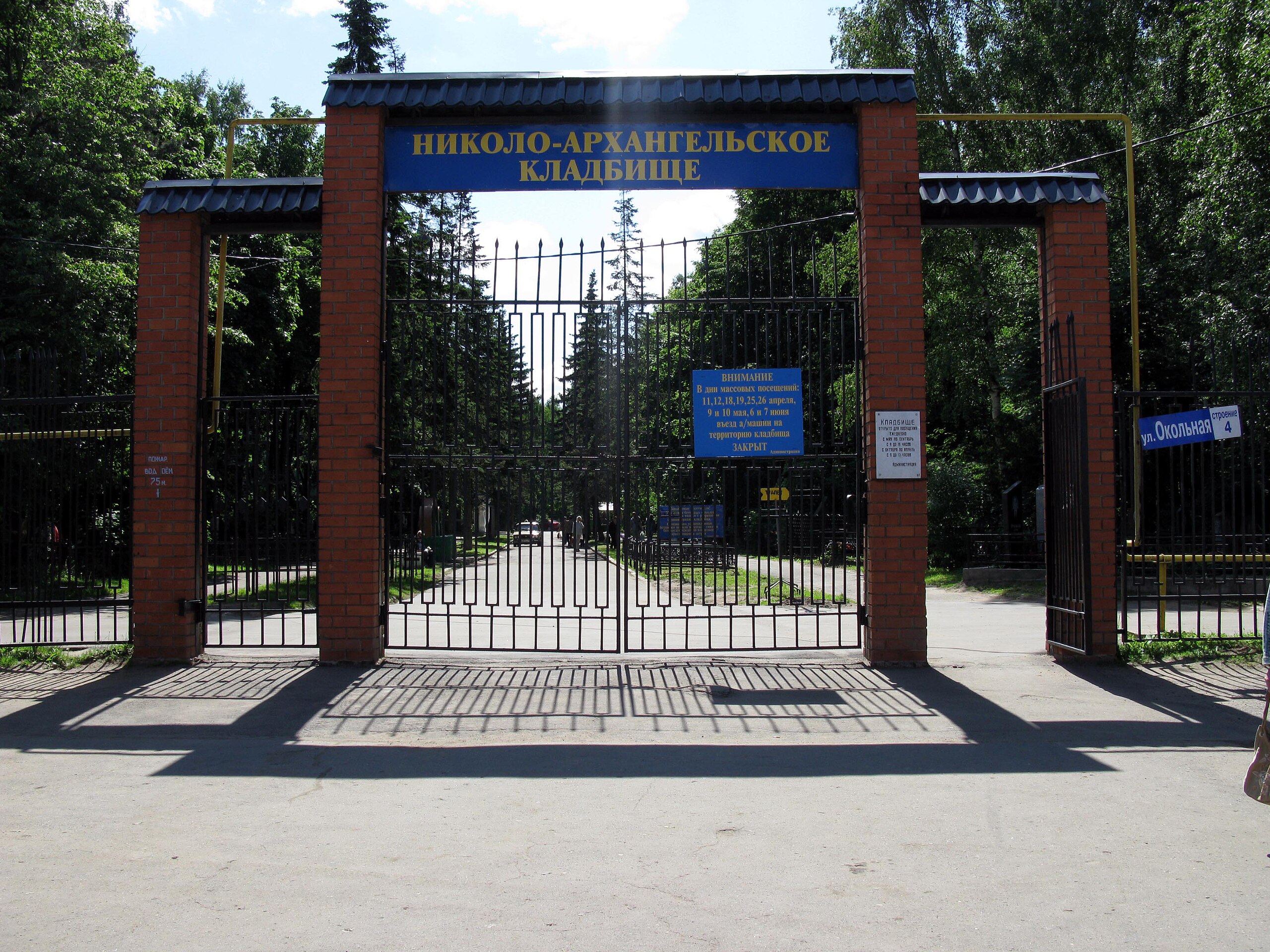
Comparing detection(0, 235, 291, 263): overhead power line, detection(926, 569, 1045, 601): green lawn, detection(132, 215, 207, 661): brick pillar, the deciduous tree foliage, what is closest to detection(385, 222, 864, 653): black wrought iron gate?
detection(132, 215, 207, 661): brick pillar

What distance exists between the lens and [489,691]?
7.75 m

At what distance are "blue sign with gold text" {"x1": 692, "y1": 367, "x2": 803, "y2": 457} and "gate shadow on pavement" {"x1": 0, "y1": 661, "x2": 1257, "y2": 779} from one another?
6.60 ft

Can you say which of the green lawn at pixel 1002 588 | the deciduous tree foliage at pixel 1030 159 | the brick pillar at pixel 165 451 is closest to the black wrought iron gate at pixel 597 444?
the brick pillar at pixel 165 451

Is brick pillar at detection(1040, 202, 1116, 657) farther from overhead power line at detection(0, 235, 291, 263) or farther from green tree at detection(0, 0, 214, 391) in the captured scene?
overhead power line at detection(0, 235, 291, 263)

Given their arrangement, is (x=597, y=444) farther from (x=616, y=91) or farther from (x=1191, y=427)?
(x=1191, y=427)

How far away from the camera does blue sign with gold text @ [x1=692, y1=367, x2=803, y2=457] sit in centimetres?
884

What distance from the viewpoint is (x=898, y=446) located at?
27.9ft

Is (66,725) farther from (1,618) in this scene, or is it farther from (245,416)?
(1,618)

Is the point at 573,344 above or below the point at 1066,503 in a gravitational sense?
above

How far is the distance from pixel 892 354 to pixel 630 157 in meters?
2.99

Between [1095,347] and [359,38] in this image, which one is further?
[359,38]

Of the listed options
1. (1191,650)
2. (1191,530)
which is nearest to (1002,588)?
(1191,530)

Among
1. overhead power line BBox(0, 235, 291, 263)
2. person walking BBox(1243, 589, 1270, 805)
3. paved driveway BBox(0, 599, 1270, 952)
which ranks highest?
overhead power line BBox(0, 235, 291, 263)

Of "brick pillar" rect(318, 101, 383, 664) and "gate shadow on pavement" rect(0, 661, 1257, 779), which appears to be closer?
"gate shadow on pavement" rect(0, 661, 1257, 779)
